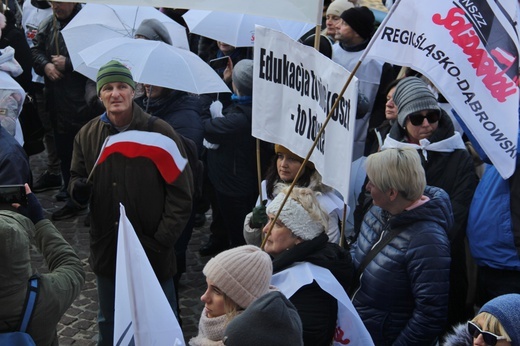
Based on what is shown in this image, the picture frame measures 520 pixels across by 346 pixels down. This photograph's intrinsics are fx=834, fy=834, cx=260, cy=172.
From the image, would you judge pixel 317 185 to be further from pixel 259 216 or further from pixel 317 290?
pixel 317 290

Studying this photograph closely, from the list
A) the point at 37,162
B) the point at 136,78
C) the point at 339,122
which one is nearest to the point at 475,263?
the point at 339,122

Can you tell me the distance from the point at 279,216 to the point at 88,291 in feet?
9.31

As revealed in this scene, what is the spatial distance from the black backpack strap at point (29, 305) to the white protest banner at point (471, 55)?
1933 millimetres

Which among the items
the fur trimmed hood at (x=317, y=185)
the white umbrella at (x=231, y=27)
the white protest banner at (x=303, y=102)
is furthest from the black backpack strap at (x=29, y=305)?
the white umbrella at (x=231, y=27)

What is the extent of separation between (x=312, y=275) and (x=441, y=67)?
1.19 m

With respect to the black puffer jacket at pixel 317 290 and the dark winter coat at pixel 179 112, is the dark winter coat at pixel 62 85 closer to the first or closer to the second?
the dark winter coat at pixel 179 112

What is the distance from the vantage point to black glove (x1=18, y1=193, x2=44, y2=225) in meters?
3.96

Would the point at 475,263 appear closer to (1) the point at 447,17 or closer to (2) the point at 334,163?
(2) the point at 334,163

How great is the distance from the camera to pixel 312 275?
3719mm

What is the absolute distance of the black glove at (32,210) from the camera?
3.96 meters

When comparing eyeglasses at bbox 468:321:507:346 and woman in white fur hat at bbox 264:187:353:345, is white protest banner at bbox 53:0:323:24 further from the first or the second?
eyeglasses at bbox 468:321:507:346

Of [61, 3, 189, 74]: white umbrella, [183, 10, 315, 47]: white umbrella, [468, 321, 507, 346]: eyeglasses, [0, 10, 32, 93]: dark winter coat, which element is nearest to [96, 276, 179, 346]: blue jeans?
[61, 3, 189, 74]: white umbrella

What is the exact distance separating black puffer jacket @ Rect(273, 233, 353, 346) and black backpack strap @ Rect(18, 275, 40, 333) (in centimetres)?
109

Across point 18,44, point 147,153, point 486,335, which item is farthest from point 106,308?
point 18,44
